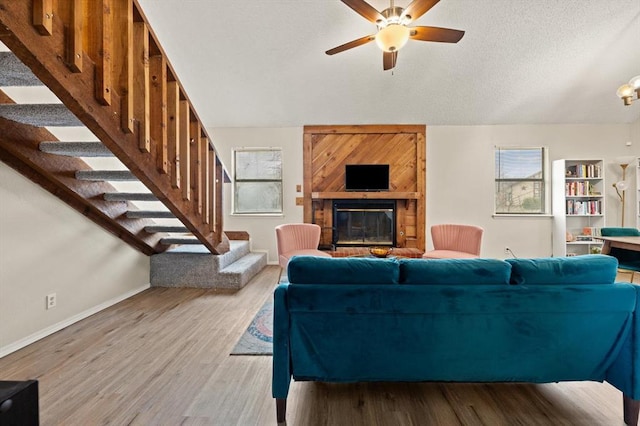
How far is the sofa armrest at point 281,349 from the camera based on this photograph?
1541 mm

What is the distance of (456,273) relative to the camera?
159cm

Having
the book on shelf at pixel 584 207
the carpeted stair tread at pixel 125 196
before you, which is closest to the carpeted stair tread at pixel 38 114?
the carpeted stair tread at pixel 125 196

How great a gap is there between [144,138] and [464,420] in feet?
8.62

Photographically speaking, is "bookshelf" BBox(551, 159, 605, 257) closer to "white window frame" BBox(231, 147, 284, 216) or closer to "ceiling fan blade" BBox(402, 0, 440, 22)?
"ceiling fan blade" BBox(402, 0, 440, 22)

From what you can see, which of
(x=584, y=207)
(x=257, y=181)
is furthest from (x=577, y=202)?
(x=257, y=181)

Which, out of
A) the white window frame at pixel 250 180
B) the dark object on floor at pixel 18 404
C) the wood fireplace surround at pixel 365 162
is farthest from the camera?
the white window frame at pixel 250 180

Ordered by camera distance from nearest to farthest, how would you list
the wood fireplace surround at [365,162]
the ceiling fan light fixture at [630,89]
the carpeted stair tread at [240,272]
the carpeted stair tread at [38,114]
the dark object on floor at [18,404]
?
the dark object on floor at [18,404]
the carpeted stair tread at [38,114]
the ceiling fan light fixture at [630,89]
the carpeted stair tread at [240,272]
the wood fireplace surround at [365,162]

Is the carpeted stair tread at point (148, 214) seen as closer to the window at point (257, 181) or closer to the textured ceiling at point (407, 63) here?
the textured ceiling at point (407, 63)

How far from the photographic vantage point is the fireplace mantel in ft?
17.6

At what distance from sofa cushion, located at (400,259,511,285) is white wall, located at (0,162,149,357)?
288 centimetres

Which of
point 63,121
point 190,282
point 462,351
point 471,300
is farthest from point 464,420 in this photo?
point 190,282

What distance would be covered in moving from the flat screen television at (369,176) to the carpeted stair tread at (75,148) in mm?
3833

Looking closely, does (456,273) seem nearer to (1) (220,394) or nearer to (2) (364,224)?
(1) (220,394)

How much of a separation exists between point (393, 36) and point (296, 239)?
277cm
